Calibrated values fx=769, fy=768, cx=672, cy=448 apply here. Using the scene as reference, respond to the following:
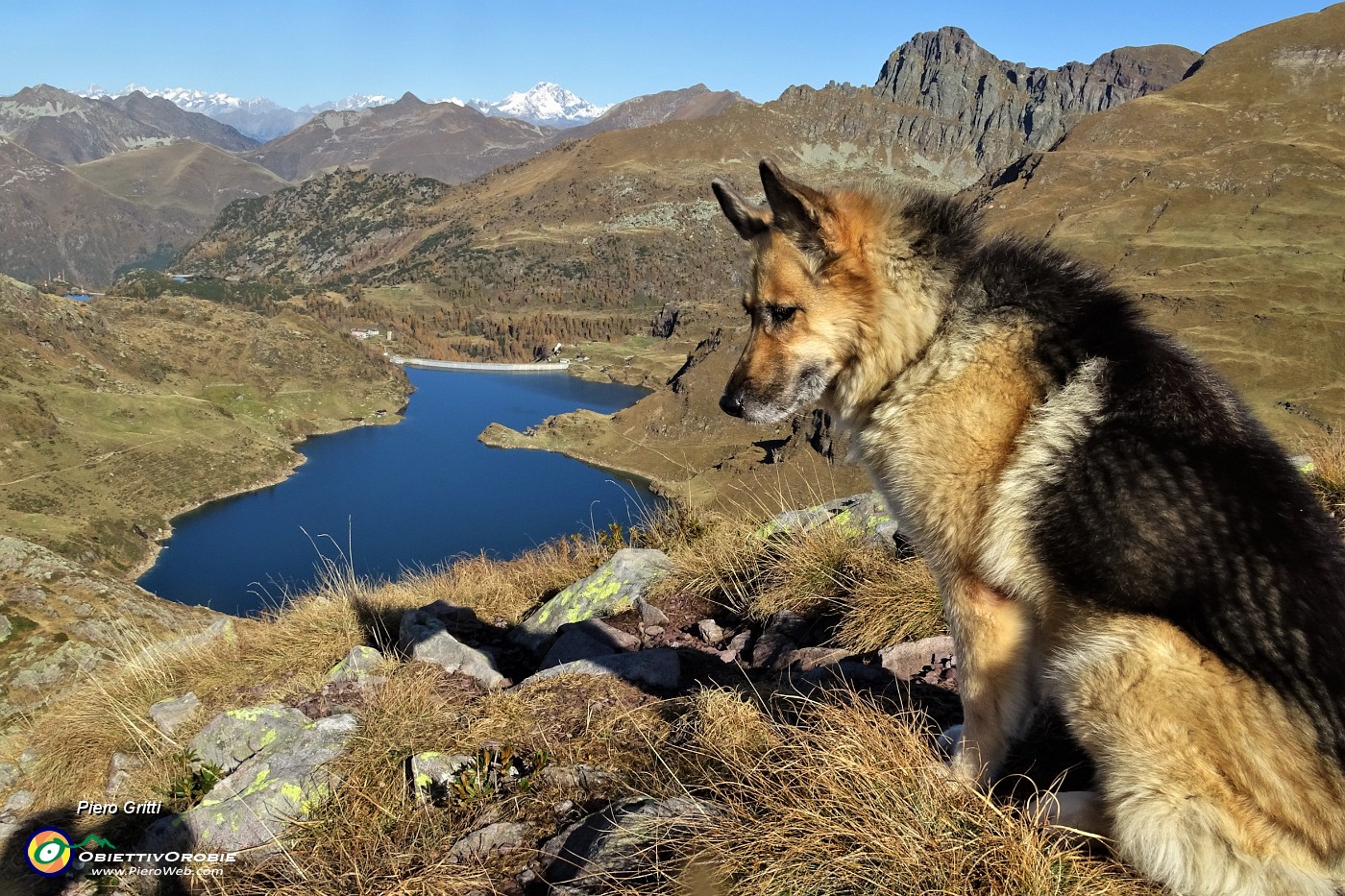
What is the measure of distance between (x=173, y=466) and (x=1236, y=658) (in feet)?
554

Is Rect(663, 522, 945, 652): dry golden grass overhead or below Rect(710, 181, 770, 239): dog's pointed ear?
below

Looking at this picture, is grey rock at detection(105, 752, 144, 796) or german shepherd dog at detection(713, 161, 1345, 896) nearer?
german shepherd dog at detection(713, 161, 1345, 896)

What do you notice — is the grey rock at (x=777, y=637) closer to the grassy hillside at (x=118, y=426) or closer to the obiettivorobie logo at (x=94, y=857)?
the obiettivorobie logo at (x=94, y=857)

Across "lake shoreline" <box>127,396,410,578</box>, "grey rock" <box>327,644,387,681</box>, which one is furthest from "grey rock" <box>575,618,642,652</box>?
"lake shoreline" <box>127,396,410,578</box>

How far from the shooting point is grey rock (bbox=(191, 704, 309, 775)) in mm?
6234

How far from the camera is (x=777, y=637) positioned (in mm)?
7793

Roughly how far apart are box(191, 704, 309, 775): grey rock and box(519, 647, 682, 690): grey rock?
6.34 ft

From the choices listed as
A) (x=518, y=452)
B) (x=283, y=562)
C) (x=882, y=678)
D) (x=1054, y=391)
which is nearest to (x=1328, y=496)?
(x=882, y=678)

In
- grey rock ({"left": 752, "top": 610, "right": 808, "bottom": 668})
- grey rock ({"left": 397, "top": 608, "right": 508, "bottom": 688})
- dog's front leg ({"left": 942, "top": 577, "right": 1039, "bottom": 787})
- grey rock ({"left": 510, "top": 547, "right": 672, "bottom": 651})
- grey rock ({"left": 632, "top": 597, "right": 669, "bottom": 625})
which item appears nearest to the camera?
dog's front leg ({"left": 942, "top": 577, "right": 1039, "bottom": 787})

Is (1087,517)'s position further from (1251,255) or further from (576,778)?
(1251,255)

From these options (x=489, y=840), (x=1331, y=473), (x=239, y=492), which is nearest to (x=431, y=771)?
(x=489, y=840)

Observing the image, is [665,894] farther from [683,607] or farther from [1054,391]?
[683,607]

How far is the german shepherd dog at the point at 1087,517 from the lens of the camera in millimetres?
2867

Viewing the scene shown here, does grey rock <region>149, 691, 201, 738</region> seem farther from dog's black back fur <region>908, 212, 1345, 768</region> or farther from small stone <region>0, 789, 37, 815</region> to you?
dog's black back fur <region>908, 212, 1345, 768</region>
